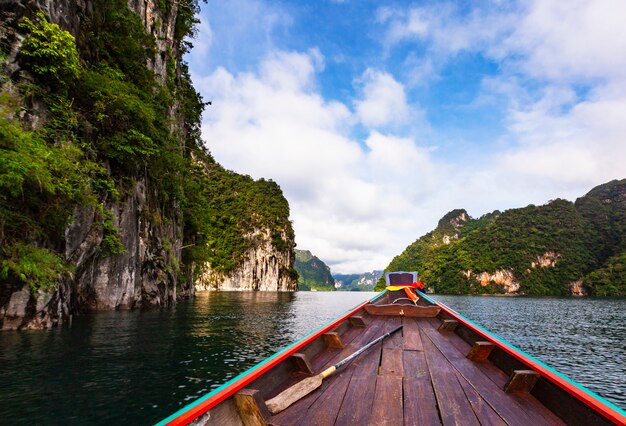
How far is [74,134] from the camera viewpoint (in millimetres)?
13266

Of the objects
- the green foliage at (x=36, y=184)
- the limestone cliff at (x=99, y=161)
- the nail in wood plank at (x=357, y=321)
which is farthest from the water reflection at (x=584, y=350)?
the limestone cliff at (x=99, y=161)

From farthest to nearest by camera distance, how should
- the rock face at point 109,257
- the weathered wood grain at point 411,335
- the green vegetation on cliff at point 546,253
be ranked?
1. the green vegetation on cliff at point 546,253
2. the rock face at point 109,257
3. the weathered wood grain at point 411,335

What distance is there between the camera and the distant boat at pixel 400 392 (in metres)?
2.42

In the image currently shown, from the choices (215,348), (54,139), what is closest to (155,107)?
(54,139)

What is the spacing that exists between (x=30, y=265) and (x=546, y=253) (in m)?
119

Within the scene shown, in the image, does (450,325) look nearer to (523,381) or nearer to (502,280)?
(523,381)

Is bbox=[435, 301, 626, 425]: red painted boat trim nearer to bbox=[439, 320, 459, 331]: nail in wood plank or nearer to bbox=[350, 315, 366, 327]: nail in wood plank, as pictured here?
bbox=[439, 320, 459, 331]: nail in wood plank

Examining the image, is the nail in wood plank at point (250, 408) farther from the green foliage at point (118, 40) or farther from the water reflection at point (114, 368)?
the green foliage at point (118, 40)

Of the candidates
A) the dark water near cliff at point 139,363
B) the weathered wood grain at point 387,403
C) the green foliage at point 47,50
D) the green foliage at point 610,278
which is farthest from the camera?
the green foliage at point 610,278

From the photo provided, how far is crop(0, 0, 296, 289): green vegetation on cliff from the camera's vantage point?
10.1 m

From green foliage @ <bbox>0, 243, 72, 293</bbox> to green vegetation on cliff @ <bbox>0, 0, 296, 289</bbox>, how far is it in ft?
0.10

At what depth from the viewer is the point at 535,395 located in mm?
3100

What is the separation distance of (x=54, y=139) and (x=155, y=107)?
7810 millimetres

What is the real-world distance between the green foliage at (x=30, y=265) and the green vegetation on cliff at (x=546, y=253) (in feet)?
338
